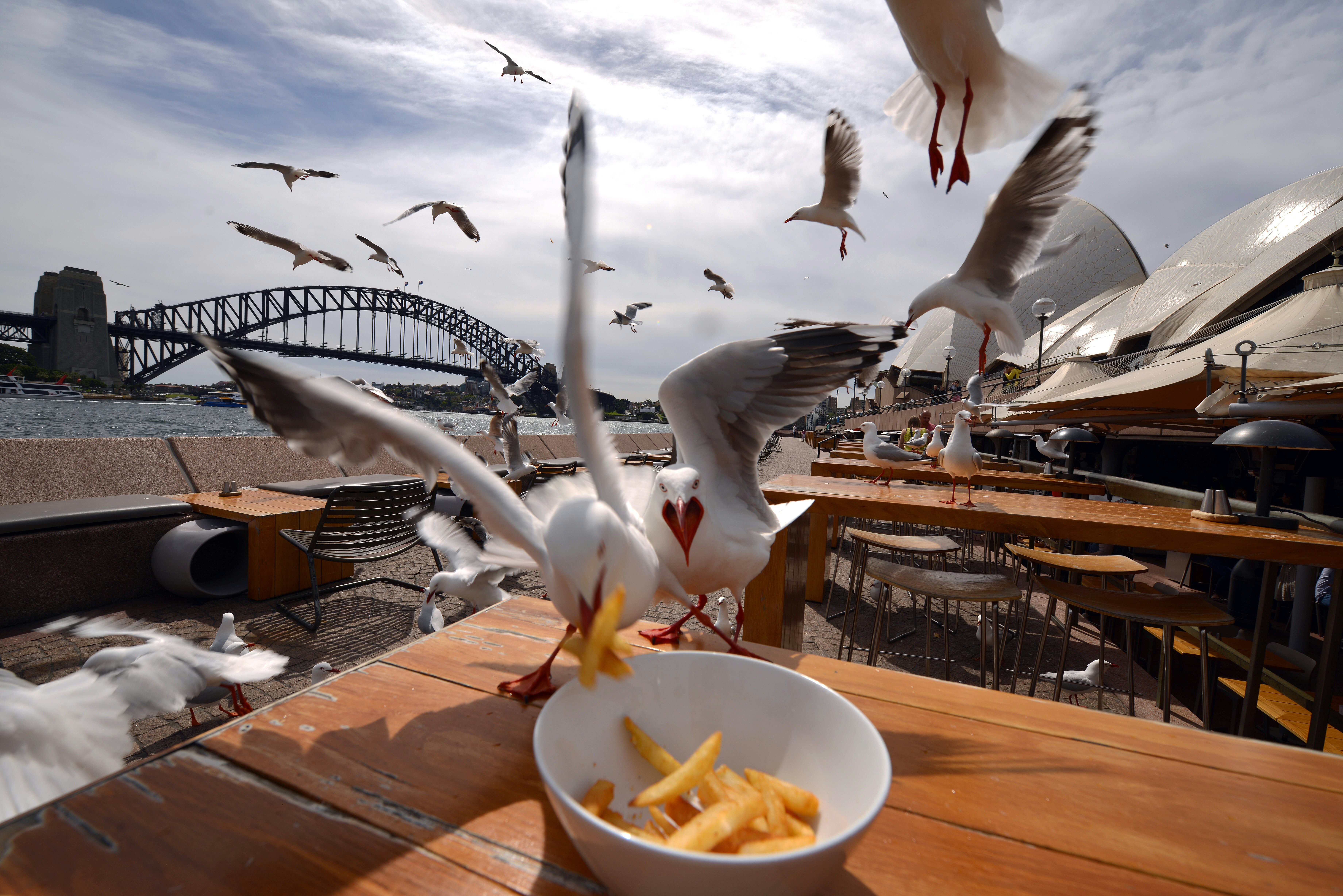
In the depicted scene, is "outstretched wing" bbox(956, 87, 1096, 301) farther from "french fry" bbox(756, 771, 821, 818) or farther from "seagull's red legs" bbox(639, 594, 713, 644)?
"french fry" bbox(756, 771, 821, 818)

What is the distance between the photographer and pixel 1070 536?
2.78 meters

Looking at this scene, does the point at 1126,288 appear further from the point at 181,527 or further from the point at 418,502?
the point at 181,527

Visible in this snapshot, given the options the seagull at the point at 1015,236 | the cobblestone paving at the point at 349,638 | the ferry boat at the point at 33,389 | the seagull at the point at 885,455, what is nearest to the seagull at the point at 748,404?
the seagull at the point at 1015,236

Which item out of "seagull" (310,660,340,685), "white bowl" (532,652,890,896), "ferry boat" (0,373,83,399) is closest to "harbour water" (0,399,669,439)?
"ferry boat" (0,373,83,399)

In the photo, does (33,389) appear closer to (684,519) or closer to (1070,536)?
(684,519)

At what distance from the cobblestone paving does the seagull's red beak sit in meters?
0.70

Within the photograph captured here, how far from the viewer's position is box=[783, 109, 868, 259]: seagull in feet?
10.4

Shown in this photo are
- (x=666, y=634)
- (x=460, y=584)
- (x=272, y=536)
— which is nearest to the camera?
(x=666, y=634)

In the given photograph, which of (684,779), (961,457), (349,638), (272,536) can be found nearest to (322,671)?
(349,638)

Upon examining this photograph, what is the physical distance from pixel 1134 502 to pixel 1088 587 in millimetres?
3652

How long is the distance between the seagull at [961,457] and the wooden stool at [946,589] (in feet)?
3.15

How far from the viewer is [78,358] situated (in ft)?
67.8

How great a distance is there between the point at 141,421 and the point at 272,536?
3264 cm

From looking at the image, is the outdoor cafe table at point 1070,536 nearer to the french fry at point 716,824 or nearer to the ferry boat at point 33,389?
the french fry at point 716,824
